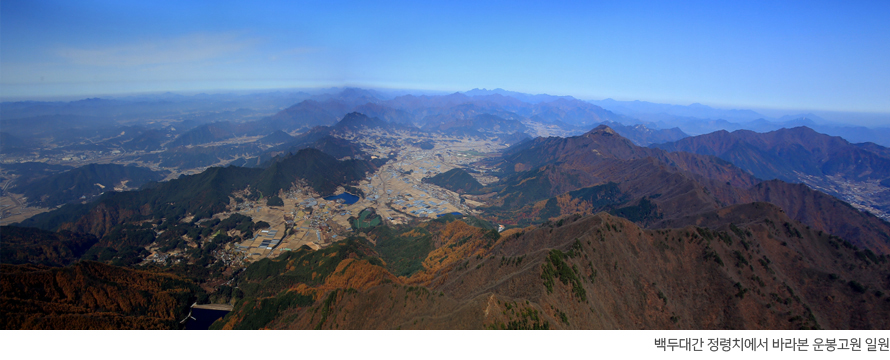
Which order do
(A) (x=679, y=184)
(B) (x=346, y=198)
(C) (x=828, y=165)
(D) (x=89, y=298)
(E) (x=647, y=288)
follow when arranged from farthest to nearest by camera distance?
(C) (x=828, y=165), (B) (x=346, y=198), (A) (x=679, y=184), (D) (x=89, y=298), (E) (x=647, y=288)

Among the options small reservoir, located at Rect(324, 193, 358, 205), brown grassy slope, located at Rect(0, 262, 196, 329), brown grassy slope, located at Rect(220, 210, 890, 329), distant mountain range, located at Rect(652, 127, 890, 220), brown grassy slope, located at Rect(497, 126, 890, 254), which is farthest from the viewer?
distant mountain range, located at Rect(652, 127, 890, 220)

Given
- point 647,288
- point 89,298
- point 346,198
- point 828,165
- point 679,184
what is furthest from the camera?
point 828,165

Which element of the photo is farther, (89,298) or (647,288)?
(89,298)

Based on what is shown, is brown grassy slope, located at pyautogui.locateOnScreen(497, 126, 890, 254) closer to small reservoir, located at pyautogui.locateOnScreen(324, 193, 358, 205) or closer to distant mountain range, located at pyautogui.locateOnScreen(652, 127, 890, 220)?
distant mountain range, located at pyautogui.locateOnScreen(652, 127, 890, 220)

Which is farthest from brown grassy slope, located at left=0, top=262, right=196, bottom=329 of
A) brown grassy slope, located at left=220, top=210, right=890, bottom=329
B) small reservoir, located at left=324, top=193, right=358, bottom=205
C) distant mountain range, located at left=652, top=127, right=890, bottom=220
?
distant mountain range, located at left=652, top=127, right=890, bottom=220

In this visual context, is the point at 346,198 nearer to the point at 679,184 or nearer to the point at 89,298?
the point at 89,298

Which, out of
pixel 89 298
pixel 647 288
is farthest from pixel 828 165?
pixel 89 298

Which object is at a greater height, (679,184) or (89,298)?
(679,184)

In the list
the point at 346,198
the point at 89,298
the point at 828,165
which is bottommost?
the point at 89,298

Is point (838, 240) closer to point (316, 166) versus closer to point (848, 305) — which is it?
point (848, 305)

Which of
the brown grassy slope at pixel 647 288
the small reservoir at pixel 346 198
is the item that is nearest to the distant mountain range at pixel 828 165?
the brown grassy slope at pixel 647 288
